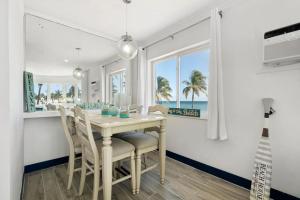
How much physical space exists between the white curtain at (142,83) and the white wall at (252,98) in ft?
4.23

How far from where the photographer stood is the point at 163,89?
2.96m

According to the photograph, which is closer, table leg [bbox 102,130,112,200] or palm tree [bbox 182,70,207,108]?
table leg [bbox 102,130,112,200]

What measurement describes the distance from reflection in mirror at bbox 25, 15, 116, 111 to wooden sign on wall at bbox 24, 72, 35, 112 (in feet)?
0.23

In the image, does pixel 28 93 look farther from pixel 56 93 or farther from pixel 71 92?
pixel 71 92

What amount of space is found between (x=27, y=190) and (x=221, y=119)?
2420 mm

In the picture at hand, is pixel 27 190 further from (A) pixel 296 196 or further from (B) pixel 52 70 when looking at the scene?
(A) pixel 296 196

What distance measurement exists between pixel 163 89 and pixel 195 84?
2.44 ft

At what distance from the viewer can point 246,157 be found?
1.68 metres

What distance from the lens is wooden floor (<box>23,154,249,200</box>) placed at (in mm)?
1526

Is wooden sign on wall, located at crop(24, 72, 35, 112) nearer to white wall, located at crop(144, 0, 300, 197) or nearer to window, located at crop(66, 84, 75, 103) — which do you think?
window, located at crop(66, 84, 75, 103)

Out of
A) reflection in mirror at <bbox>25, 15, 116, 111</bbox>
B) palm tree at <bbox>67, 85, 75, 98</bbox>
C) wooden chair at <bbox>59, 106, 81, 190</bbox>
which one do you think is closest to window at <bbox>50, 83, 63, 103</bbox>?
reflection in mirror at <bbox>25, 15, 116, 111</bbox>

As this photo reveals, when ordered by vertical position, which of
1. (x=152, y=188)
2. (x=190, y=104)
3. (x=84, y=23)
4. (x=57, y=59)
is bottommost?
(x=152, y=188)

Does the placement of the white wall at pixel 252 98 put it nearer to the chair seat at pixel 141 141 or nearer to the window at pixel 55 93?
the chair seat at pixel 141 141

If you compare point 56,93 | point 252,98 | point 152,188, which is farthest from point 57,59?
point 252,98
